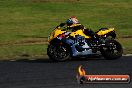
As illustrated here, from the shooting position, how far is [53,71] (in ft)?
55.1

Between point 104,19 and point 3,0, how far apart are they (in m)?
10.3

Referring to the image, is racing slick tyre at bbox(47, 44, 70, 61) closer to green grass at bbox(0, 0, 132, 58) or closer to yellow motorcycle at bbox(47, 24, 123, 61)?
yellow motorcycle at bbox(47, 24, 123, 61)

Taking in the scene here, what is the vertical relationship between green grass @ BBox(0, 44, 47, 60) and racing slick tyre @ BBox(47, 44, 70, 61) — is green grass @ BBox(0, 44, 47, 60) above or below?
below

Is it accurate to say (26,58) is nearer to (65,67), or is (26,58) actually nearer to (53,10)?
(65,67)

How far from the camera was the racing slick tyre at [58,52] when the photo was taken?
19.0 metres

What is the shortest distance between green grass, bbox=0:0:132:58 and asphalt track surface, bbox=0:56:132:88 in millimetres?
8203

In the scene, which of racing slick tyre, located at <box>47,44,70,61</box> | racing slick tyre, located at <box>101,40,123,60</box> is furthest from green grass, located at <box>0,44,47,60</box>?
racing slick tyre, located at <box>101,40,123,60</box>

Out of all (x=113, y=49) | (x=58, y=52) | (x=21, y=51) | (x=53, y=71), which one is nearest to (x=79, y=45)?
(x=58, y=52)

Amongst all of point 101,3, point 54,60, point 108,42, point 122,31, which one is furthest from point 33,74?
point 101,3

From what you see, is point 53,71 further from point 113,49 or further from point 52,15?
point 52,15

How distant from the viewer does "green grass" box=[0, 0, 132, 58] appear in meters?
30.0

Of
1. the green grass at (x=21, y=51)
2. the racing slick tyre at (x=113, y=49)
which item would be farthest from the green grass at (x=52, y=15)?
the racing slick tyre at (x=113, y=49)

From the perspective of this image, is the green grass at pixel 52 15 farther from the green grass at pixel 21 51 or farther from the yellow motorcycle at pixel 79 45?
the yellow motorcycle at pixel 79 45

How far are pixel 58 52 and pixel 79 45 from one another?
34.1 inches
